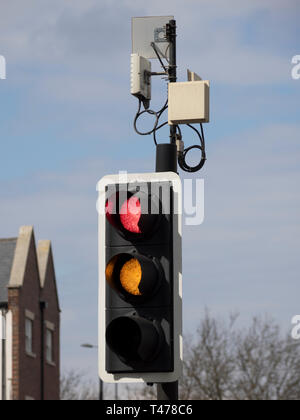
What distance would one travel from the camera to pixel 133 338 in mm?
6164

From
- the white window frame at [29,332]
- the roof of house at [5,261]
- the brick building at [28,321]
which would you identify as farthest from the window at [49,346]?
the roof of house at [5,261]

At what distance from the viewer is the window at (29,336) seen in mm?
42850

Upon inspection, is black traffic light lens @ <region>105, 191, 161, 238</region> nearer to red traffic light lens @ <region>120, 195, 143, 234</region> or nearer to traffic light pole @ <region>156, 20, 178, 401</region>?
red traffic light lens @ <region>120, 195, 143, 234</region>

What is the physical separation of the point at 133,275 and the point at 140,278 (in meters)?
0.09

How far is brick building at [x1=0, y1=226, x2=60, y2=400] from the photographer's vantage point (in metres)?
41.1

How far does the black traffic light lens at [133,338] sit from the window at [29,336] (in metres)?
37.1

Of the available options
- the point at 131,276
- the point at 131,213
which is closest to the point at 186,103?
the point at 131,213

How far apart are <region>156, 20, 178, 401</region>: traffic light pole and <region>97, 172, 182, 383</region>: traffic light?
2.42 feet

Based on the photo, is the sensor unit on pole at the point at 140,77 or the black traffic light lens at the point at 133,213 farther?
the sensor unit on pole at the point at 140,77

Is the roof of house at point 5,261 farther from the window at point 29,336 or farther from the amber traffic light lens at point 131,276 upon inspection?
the amber traffic light lens at point 131,276

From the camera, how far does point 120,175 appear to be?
6.51 metres

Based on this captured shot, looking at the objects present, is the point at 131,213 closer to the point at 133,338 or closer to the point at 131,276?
the point at 131,276

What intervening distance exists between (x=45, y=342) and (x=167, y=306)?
1570 inches
